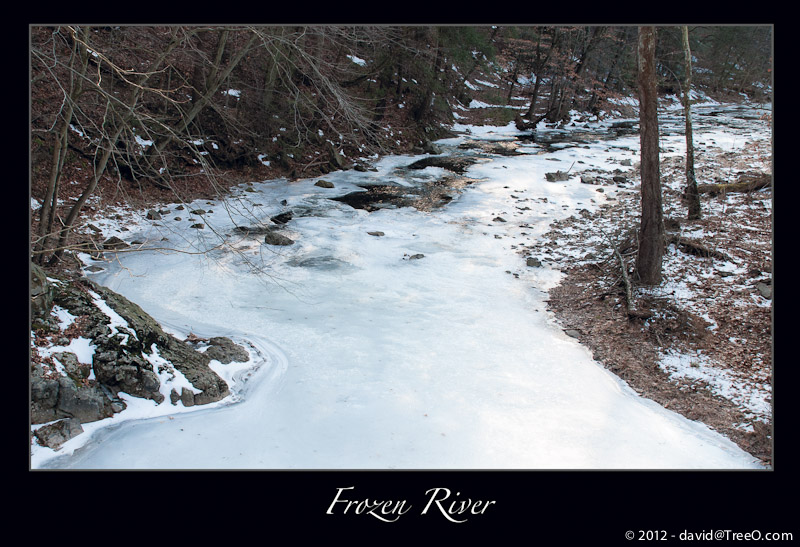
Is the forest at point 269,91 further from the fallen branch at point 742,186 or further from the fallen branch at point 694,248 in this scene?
the fallen branch at point 694,248

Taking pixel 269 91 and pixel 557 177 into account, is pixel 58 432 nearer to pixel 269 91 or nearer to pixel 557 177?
pixel 269 91

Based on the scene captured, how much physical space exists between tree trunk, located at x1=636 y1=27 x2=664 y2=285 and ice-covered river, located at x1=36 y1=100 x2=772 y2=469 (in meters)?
1.52

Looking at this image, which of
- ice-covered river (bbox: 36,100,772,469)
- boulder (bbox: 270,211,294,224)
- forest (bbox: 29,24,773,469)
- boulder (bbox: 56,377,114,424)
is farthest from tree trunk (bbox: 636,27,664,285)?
boulder (bbox: 270,211,294,224)

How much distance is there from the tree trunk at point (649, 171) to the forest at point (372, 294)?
0.03 m

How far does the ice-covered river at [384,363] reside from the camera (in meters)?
3.86

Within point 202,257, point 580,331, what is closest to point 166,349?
point 202,257

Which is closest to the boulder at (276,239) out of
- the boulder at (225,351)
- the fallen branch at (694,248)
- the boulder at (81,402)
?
the boulder at (225,351)

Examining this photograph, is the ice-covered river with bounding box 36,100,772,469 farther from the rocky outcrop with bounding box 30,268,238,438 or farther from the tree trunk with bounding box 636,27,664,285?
the tree trunk with bounding box 636,27,664,285

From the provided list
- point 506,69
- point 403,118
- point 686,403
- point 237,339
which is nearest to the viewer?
point 686,403

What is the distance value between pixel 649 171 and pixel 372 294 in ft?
13.2

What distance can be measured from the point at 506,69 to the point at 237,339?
25.0 meters

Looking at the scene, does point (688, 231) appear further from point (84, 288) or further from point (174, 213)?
point (174, 213)

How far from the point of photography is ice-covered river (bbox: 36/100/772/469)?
152 inches

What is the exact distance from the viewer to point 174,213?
34.6 ft
